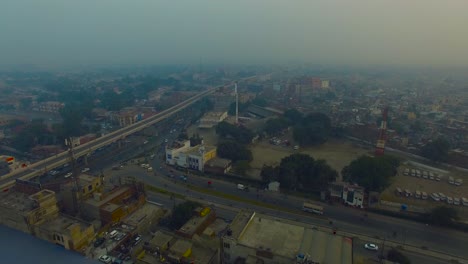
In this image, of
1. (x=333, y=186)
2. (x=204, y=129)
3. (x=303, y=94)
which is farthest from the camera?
(x=303, y=94)

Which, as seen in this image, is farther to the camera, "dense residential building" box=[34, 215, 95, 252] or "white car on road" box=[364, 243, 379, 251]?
"white car on road" box=[364, 243, 379, 251]

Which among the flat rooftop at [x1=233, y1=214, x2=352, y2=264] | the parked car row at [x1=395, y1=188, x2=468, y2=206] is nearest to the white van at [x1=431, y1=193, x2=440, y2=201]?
the parked car row at [x1=395, y1=188, x2=468, y2=206]

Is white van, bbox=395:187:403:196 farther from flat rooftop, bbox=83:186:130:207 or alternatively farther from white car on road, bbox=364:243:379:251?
flat rooftop, bbox=83:186:130:207

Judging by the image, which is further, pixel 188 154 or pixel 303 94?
pixel 303 94

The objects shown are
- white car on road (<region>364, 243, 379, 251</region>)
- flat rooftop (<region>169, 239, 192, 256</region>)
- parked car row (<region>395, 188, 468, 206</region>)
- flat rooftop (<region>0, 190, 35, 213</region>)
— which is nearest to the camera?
flat rooftop (<region>169, 239, 192, 256</region>)

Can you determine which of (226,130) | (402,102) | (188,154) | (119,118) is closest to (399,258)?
(188,154)

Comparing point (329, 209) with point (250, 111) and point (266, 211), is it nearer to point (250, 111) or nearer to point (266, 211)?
point (266, 211)

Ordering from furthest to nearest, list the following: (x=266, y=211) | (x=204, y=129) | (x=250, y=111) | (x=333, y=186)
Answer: (x=250, y=111) < (x=204, y=129) < (x=333, y=186) < (x=266, y=211)
